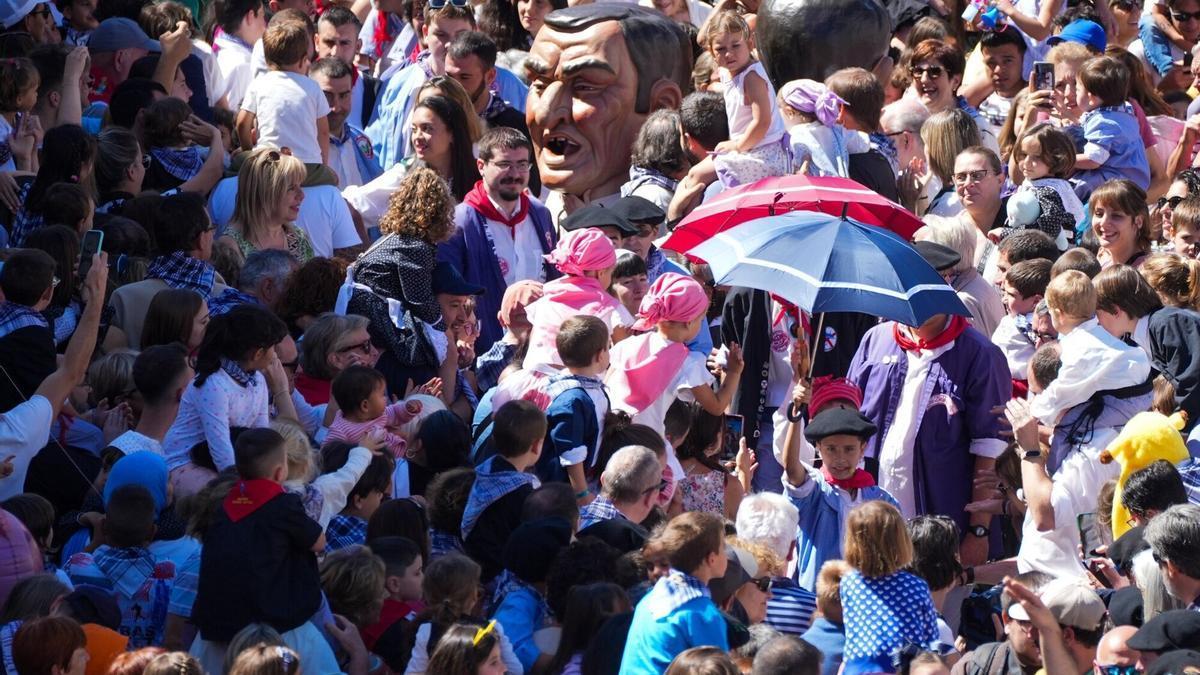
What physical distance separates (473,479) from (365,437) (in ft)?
1.52

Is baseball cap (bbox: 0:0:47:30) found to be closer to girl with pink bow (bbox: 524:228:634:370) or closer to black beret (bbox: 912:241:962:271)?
girl with pink bow (bbox: 524:228:634:370)

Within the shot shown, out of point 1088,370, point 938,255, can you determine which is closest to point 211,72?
point 938,255

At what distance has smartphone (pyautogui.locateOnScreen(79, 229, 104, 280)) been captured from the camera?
7.52 meters

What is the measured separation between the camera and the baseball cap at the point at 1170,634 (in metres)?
5.33

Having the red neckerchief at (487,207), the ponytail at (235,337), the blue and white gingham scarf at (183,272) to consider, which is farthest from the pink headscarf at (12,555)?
the red neckerchief at (487,207)

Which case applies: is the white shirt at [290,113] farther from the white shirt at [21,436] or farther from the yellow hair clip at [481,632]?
the yellow hair clip at [481,632]

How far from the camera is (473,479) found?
6953mm

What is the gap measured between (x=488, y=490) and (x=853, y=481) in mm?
1364

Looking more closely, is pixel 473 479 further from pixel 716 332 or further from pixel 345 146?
pixel 345 146

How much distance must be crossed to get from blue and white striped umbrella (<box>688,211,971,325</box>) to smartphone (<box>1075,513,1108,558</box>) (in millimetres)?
893

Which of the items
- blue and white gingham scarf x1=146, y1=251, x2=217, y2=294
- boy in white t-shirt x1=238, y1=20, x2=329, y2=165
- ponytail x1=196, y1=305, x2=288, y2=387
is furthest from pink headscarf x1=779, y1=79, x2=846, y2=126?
ponytail x1=196, y1=305, x2=288, y2=387

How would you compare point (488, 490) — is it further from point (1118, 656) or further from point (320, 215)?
point (320, 215)

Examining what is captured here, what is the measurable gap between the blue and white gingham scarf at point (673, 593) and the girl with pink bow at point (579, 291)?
2339mm

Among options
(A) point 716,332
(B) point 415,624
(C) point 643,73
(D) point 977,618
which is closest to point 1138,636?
(D) point 977,618
